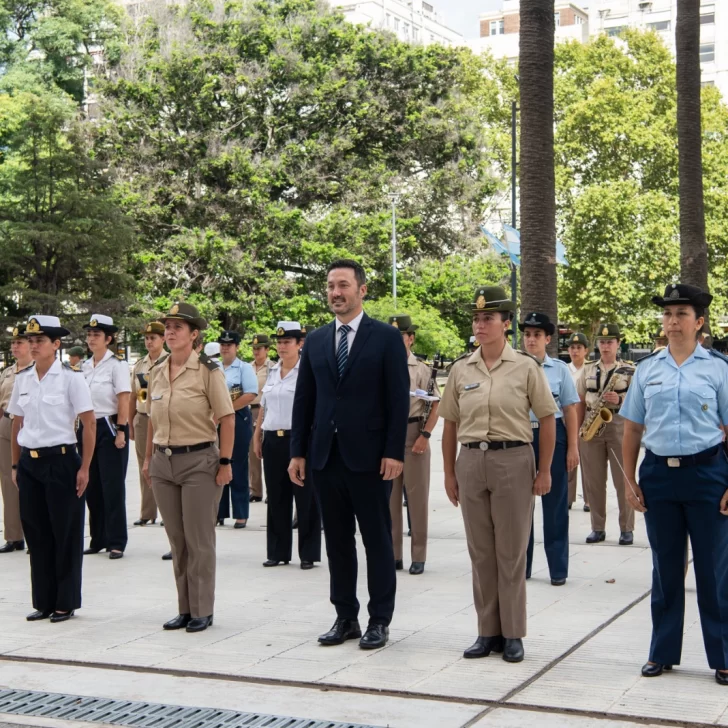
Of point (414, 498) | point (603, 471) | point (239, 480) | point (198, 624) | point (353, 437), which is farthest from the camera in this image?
point (239, 480)

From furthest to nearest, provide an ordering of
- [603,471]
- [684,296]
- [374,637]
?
1. [603,471]
2. [374,637]
3. [684,296]

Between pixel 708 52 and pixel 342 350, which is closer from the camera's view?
pixel 342 350

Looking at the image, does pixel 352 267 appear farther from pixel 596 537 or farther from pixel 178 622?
pixel 596 537

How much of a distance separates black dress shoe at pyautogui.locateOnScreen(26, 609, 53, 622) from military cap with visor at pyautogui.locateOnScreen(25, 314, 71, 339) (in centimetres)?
192

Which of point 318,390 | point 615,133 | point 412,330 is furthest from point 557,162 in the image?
point 318,390

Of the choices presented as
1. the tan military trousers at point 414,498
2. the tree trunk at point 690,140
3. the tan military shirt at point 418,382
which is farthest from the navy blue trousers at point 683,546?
the tree trunk at point 690,140

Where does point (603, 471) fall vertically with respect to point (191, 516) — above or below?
below

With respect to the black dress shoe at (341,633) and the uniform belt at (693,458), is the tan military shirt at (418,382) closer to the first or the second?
the black dress shoe at (341,633)

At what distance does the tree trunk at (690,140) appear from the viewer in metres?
18.1

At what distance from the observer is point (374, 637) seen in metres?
7.11

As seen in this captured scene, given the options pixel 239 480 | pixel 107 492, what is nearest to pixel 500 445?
pixel 107 492

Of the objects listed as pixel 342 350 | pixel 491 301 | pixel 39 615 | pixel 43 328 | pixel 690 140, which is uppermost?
pixel 690 140

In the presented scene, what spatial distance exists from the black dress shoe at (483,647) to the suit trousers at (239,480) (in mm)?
6325

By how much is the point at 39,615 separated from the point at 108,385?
347 centimetres
